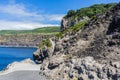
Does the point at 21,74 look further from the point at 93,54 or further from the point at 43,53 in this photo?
the point at 43,53

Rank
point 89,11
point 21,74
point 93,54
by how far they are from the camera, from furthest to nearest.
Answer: point 89,11
point 21,74
point 93,54

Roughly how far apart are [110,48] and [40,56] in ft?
243

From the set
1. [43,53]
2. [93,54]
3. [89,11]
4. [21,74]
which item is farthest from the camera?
[89,11]

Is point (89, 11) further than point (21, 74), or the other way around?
point (89, 11)

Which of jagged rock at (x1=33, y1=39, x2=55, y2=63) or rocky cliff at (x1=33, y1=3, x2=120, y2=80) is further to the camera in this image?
jagged rock at (x1=33, y1=39, x2=55, y2=63)

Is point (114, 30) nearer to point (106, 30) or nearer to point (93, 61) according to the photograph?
point (106, 30)

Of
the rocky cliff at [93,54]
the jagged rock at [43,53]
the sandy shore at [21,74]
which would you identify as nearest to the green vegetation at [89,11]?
the jagged rock at [43,53]

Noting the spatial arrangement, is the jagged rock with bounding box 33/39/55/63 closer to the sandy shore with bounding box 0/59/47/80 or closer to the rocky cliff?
the sandy shore with bounding box 0/59/47/80

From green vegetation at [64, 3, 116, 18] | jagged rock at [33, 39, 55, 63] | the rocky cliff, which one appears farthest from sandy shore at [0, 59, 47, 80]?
green vegetation at [64, 3, 116, 18]

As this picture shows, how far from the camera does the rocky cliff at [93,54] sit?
49.8m

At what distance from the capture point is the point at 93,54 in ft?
177

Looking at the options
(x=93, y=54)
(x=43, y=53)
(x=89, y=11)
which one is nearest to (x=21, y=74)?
(x=93, y=54)

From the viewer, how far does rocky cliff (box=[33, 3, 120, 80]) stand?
1960 inches

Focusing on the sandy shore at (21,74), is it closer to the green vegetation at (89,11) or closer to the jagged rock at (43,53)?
the jagged rock at (43,53)
